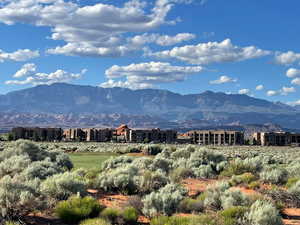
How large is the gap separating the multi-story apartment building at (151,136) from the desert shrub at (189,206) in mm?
131510

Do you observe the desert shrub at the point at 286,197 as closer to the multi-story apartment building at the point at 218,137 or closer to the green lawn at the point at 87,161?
the green lawn at the point at 87,161

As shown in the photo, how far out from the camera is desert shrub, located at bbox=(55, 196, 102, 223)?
1288 centimetres

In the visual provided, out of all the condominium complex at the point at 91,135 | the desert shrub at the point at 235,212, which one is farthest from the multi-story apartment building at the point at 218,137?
the desert shrub at the point at 235,212

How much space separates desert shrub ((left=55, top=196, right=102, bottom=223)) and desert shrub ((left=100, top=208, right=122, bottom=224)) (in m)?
0.43

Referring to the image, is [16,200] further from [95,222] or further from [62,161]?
[62,161]

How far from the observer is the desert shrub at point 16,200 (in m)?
12.3

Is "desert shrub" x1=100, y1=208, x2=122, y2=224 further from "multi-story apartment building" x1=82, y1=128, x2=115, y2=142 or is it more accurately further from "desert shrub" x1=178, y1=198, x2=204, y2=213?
"multi-story apartment building" x1=82, y1=128, x2=115, y2=142

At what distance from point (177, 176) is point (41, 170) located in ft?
24.4

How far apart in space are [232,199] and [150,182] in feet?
16.3

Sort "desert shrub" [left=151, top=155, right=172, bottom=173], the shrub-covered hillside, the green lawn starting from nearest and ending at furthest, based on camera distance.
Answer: the shrub-covered hillside < "desert shrub" [left=151, top=155, right=172, bottom=173] < the green lawn

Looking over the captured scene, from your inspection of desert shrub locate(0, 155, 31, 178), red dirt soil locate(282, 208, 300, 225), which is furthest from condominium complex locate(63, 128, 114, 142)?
red dirt soil locate(282, 208, 300, 225)

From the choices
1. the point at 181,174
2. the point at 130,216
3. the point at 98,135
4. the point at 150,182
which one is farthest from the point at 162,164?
the point at 98,135

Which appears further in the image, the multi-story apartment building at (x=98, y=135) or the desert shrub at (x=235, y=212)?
the multi-story apartment building at (x=98, y=135)

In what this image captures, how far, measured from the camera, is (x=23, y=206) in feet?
41.6
